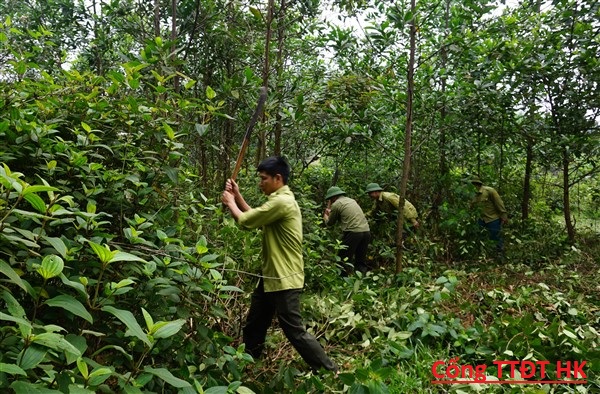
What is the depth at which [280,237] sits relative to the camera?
10.4 feet

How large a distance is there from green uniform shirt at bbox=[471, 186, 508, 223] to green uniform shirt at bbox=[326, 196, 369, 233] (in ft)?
7.60

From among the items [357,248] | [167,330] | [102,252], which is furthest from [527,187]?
[102,252]

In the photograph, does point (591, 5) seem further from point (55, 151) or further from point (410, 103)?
point (55, 151)

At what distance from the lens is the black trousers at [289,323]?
302 cm

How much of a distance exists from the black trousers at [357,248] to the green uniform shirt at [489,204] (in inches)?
89.5

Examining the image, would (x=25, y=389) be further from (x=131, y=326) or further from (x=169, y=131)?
(x=169, y=131)

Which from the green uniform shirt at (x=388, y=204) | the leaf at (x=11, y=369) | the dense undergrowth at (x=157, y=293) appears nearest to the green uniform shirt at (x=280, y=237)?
the dense undergrowth at (x=157, y=293)

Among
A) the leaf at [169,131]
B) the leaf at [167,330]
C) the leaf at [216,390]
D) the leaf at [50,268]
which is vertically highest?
the leaf at [169,131]

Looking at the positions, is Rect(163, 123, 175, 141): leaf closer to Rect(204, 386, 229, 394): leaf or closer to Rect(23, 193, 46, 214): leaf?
Rect(23, 193, 46, 214): leaf

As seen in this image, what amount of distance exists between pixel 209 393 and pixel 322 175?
7.48 m

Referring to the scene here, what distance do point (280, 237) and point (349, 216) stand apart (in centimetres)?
293

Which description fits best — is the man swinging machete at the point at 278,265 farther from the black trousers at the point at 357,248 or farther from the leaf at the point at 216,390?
the black trousers at the point at 357,248

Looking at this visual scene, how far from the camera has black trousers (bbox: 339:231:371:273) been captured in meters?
5.92

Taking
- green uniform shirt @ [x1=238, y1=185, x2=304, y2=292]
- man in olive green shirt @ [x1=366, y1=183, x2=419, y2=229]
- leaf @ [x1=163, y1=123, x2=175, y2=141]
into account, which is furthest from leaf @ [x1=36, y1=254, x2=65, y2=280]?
man in olive green shirt @ [x1=366, y1=183, x2=419, y2=229]
